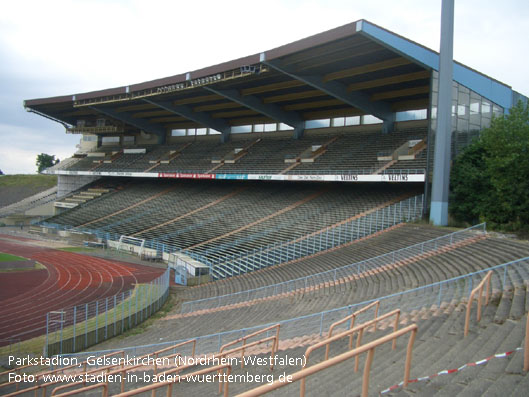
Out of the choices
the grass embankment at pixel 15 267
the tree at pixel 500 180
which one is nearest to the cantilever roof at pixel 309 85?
the tree at pixel 500 180

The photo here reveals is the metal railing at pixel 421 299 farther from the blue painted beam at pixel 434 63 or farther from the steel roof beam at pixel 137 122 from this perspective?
the steel roof beam at pixel 137 122

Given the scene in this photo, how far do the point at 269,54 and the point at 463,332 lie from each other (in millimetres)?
22215

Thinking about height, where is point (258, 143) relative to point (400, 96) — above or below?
below

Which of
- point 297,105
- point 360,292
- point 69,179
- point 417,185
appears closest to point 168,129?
point 69,179

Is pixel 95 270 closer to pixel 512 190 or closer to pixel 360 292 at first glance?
pixel 360 292

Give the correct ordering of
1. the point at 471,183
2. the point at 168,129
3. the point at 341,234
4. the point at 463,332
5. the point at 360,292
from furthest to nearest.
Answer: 1. the point at 168,129
2. the point at 341,234
3. the point at 471,183
4. the point at 360,292
5. the point at 463,332

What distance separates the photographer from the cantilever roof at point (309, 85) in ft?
73.3

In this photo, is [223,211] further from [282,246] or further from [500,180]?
[500,180]

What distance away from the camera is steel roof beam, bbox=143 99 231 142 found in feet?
124

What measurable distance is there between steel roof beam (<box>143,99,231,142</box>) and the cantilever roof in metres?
0.10

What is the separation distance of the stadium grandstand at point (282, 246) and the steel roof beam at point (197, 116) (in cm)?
15

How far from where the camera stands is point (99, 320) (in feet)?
49.8

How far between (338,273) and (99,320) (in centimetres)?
935

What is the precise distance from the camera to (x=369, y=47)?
74.4 ft
